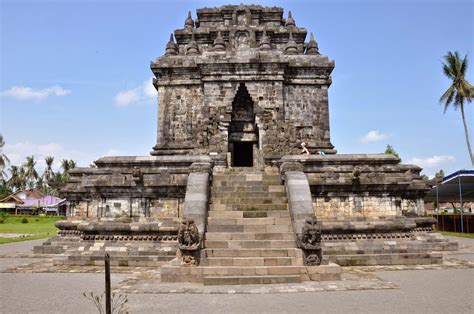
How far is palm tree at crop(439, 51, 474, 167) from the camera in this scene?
3469cm

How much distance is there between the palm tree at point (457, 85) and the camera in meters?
34.7

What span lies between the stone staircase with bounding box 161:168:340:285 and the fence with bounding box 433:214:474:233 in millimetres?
21491

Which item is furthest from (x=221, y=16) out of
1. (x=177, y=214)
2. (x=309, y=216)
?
(x=309, y=216)

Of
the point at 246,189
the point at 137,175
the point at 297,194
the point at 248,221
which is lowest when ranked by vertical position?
the point at 248,221

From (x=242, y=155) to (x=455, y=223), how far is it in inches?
770

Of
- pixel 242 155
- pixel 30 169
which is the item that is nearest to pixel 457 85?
pixel 242 155

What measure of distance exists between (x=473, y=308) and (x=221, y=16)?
72.2 feet

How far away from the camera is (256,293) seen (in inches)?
307

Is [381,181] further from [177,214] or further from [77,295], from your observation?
[77,295]

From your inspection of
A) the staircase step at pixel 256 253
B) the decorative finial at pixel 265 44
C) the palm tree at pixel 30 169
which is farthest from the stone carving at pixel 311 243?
the palm tree at pixel 30 169

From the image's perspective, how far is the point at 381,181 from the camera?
13.0 meters

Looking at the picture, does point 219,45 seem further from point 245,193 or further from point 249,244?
point 249,244

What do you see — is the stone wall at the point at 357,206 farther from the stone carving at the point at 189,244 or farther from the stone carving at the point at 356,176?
the stone carving at the point at 189,244

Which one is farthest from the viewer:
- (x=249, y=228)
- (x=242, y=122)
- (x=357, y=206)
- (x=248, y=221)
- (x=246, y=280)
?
(x=242, y=122)
